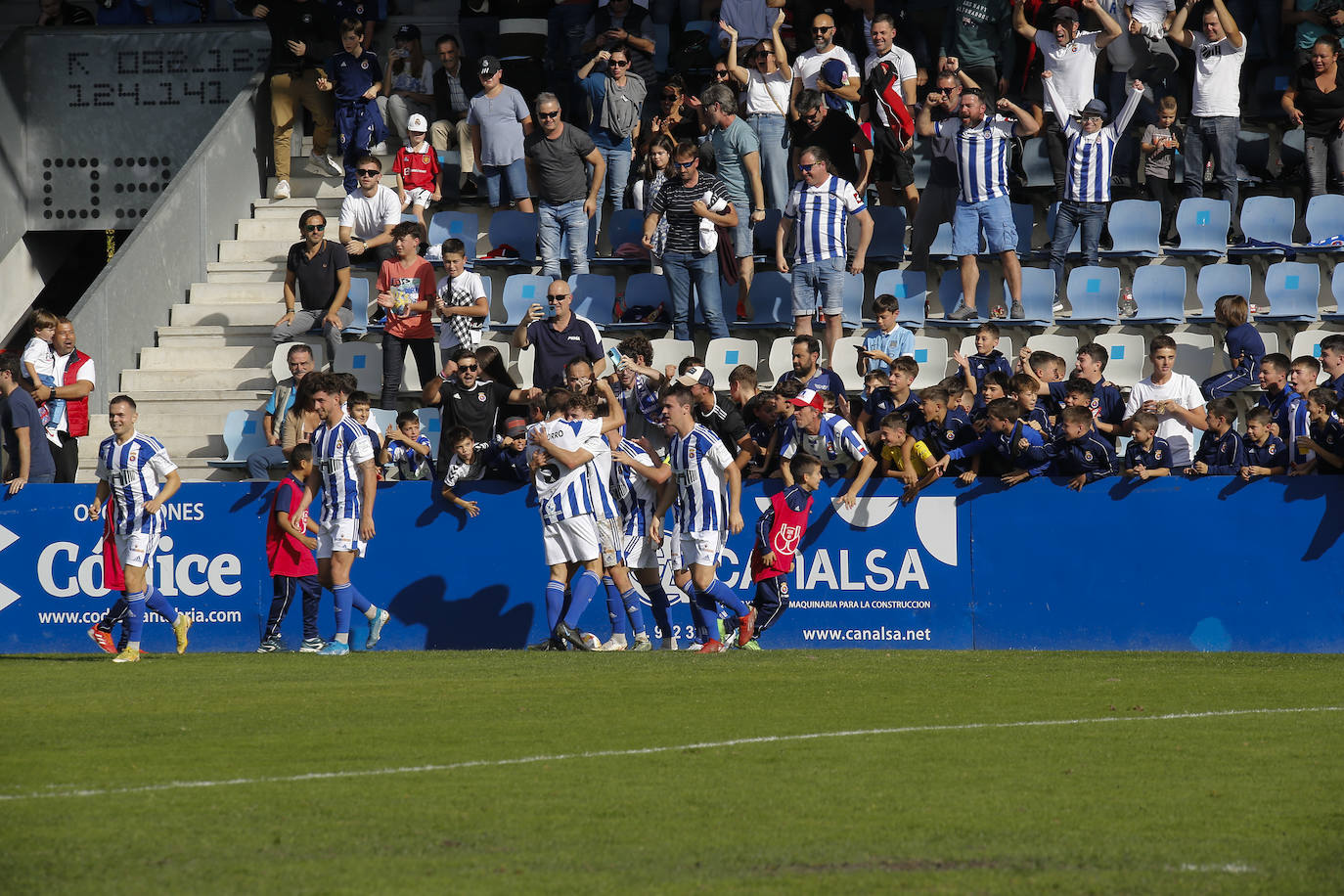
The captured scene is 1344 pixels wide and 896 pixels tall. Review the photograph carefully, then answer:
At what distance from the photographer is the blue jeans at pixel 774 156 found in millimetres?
17969

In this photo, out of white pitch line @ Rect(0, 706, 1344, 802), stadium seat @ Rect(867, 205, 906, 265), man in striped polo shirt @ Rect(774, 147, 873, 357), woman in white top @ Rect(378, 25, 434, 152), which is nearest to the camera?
white pitch line @ Rect(0, 706, 1344, 802)

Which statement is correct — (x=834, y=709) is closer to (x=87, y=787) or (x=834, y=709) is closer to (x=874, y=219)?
(x=87, y=787)

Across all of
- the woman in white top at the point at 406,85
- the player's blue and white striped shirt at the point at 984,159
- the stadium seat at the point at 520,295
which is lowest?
the stadium seat at the point at 520,295

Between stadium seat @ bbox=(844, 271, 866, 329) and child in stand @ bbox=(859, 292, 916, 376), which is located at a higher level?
stadium seat @ bbox=(844, 271, 866, 329)

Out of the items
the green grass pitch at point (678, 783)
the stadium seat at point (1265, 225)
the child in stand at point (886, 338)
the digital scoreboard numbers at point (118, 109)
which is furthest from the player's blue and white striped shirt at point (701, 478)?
the digital scoreboard numbers at point (118, 109)

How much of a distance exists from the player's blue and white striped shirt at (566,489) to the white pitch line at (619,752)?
17.0 ft

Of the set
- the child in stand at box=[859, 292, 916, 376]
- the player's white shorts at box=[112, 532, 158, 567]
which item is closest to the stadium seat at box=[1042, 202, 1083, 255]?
the child in stand at box=[859, 292, 916, 376]

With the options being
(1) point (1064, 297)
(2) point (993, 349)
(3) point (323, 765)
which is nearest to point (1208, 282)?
(1) point (1064, 297)

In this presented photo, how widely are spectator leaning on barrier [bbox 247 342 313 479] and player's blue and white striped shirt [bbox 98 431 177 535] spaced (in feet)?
8.04

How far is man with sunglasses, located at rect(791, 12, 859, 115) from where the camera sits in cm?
1769

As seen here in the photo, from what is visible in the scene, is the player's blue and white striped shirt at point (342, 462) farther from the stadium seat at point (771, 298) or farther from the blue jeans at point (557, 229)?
the stadium seat at point (771, 298)

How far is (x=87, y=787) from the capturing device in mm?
6742

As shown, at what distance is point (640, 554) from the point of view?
1370cm

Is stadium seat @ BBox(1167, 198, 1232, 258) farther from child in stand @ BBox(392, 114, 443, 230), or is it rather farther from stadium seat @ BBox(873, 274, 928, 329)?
child in stand @ BBox(392, 114, 443, 230)
